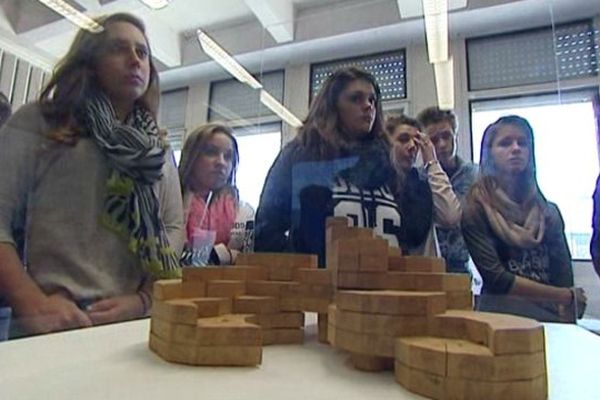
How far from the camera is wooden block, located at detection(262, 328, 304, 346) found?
1.00ft

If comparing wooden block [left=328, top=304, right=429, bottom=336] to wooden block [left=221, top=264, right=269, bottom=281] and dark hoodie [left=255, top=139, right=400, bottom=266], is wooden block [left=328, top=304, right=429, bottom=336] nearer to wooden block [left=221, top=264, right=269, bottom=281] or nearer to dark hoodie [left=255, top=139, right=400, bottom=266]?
wooden block [left=221, top=264, right=269, bottom=281]

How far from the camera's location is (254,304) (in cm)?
29

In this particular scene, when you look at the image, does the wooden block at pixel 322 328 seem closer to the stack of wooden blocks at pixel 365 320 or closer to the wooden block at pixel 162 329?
the stack of wooden blocks at pixel 365 320

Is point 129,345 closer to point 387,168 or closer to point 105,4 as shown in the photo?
point 387,168

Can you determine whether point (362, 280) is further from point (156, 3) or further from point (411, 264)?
point (156, 3)

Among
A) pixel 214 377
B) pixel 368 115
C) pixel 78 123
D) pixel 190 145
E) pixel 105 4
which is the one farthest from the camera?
pixel 190 145

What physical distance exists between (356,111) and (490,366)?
0.59 meters

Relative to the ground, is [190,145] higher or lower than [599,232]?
higher

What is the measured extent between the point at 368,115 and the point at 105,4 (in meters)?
0.64

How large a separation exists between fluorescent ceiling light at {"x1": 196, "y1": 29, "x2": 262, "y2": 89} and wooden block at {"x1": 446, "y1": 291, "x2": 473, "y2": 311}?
1.36 metres

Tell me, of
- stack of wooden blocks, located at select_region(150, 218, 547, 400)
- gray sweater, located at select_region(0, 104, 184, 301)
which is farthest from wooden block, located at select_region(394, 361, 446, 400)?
gray sweater, located at select_region(0, 104, 184, 301)

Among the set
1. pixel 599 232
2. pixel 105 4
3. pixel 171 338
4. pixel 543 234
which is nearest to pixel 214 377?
pixel 171 338

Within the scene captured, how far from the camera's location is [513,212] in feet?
2.60

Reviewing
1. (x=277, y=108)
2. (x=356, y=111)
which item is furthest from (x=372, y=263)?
(x=277, y=108)
